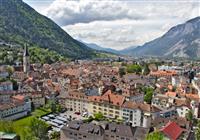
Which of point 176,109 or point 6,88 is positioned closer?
point 176,109

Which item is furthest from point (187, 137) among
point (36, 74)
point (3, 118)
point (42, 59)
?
point (42, 59)

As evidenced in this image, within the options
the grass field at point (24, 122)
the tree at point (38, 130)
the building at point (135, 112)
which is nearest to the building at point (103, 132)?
the tree at point (38, 130)

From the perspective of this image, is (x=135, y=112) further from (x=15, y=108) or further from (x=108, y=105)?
(x=15, y=108)

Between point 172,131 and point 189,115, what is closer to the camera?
point 172,131

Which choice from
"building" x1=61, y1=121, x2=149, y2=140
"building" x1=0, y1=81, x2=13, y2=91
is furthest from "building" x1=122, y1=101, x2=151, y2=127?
"building" x1=0, y1=81, x2=13, y2=91

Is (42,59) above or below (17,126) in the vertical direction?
above

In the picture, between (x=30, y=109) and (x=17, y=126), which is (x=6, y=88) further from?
(x=17, y=126)

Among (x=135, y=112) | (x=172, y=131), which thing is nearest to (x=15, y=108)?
(x=135, y=112)
